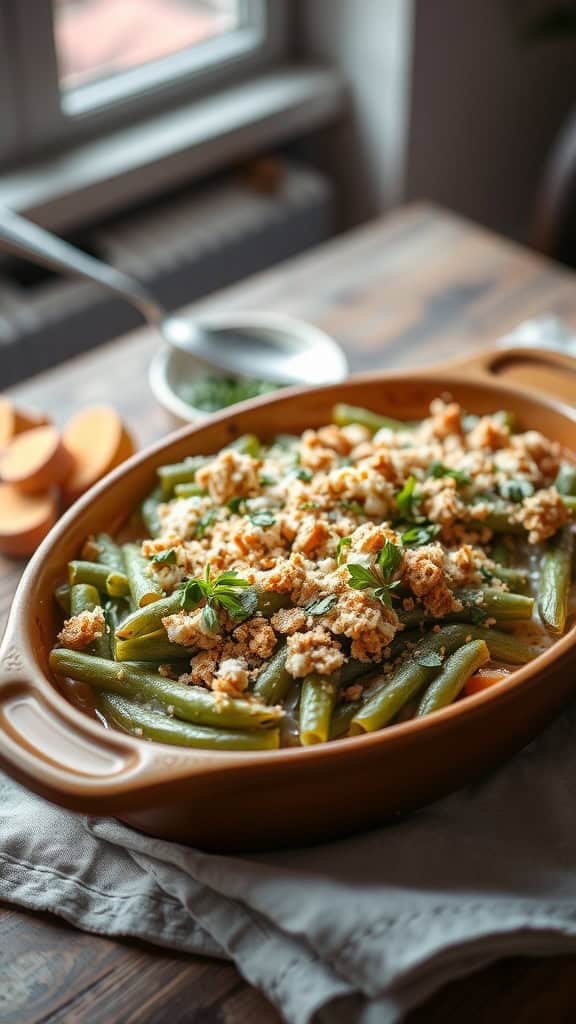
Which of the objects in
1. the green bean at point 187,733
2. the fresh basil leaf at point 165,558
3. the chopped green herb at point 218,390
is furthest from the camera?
the chopped green herb at point 218,390

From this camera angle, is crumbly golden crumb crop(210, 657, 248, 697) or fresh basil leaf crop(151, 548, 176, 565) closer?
crumbly golden crumb crop(210, 657, 248, 697)

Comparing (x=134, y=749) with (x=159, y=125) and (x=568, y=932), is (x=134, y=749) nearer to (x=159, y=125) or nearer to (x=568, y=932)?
(x=568, y=932)

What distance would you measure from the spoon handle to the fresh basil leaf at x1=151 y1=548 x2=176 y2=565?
66 cm

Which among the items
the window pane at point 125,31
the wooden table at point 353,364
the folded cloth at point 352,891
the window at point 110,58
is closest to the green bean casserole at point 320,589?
the folded cloth at point 352,891

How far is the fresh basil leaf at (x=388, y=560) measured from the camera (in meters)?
1.30

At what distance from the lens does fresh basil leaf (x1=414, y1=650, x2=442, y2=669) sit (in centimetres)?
124

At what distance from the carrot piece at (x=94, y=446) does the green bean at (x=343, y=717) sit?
0.63 meters

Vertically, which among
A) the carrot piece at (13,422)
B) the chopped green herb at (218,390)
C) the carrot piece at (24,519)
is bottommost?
the carrot piece at (24,519)

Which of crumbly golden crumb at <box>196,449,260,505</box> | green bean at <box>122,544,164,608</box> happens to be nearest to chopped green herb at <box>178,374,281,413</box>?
crumbly golden crumb at <box>196,449,260,505</box>

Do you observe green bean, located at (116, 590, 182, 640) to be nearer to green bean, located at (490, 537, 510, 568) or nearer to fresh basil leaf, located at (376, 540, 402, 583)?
fresh basil leaf, located at (376, 540, 402, 583)

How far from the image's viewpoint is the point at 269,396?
64.9 inches

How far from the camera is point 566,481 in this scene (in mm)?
1510

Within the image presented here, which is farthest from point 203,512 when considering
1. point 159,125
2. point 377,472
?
point 159,125

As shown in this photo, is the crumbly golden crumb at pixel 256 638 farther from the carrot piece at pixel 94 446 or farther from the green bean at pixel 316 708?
the carrot piece at pixel 94 446
